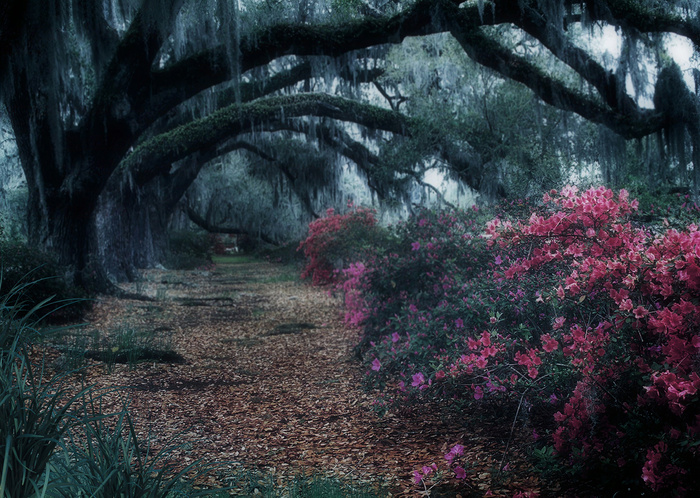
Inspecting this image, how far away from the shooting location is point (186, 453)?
8.80ft

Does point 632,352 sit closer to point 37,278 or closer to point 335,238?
point 37,278

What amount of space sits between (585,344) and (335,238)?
842 centimetres

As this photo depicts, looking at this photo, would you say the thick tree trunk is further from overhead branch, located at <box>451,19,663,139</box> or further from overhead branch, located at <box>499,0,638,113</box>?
overhead branch, located at <box>499,0,638,113</box>

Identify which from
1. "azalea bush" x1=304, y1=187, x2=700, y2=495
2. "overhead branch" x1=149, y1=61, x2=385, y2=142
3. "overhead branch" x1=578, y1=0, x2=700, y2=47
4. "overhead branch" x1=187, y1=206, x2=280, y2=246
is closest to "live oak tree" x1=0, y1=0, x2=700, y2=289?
"overhead branch" x1=578, y1=0, x2=700, y2=47

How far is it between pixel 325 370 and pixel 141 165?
7.06 m

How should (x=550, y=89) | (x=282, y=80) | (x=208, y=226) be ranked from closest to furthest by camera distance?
1. (x=550, y=89)
2. (x=282, y=80)
3. (x=208, y=226)

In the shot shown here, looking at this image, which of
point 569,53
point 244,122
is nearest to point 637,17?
point 569,53

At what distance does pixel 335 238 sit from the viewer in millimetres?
10477

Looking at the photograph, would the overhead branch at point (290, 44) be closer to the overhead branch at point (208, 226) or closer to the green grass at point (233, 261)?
the overhead branch at point (208, 226)

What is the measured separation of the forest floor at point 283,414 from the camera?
97.7 inches

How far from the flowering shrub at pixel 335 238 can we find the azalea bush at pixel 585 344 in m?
6.23

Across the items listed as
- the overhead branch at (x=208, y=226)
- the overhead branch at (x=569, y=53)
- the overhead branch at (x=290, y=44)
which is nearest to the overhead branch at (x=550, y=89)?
the overhead branch at (x=569, y=53)

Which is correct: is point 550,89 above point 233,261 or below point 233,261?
above

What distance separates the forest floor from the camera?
8.14 feet
